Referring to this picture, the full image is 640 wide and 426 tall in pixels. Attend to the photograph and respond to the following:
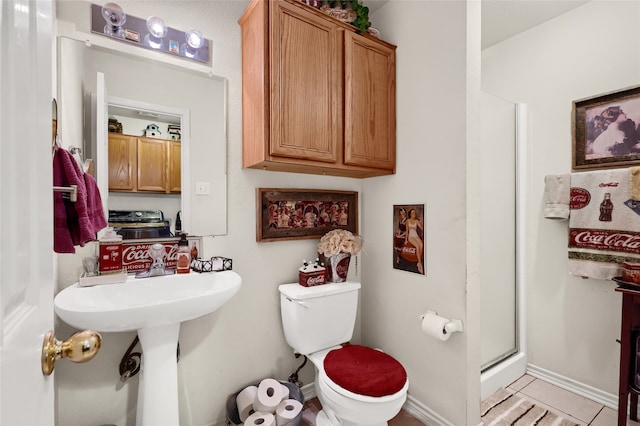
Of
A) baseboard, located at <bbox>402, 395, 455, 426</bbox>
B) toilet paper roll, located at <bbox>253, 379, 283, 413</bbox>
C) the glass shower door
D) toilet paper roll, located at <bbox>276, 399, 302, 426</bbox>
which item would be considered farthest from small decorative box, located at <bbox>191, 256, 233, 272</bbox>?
the glass shower door

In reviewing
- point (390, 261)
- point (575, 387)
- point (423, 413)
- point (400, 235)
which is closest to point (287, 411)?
point (423, 413)

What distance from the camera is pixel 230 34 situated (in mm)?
1693

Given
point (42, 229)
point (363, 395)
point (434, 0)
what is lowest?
point (363, 395)

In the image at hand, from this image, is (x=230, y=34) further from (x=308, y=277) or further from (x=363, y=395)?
(x=363, y=395)

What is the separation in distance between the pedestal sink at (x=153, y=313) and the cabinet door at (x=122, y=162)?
45cm

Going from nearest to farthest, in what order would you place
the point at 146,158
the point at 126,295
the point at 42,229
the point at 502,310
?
the point at 42,229 → the point at 126,295 → the point at 146,158 → the point at 502,310

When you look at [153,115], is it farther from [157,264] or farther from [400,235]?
[400,235]

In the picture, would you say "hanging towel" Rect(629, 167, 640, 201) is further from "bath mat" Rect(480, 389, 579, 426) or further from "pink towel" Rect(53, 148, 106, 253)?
"pink towel" Rect(53, 148, 106, 253)

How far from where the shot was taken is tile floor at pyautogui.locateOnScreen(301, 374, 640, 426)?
1.74 meters

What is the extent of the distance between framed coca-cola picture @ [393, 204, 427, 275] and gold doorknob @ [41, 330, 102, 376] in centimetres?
160

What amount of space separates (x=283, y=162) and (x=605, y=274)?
79.4 inches

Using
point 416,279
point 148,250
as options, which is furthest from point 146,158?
point 416,279

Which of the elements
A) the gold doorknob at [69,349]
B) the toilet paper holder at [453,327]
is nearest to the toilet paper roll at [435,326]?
the toilet paper holder at [453,327]

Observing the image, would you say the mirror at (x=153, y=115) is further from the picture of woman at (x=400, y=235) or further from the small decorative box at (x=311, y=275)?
the picture of woman at (x=400, y=235)
